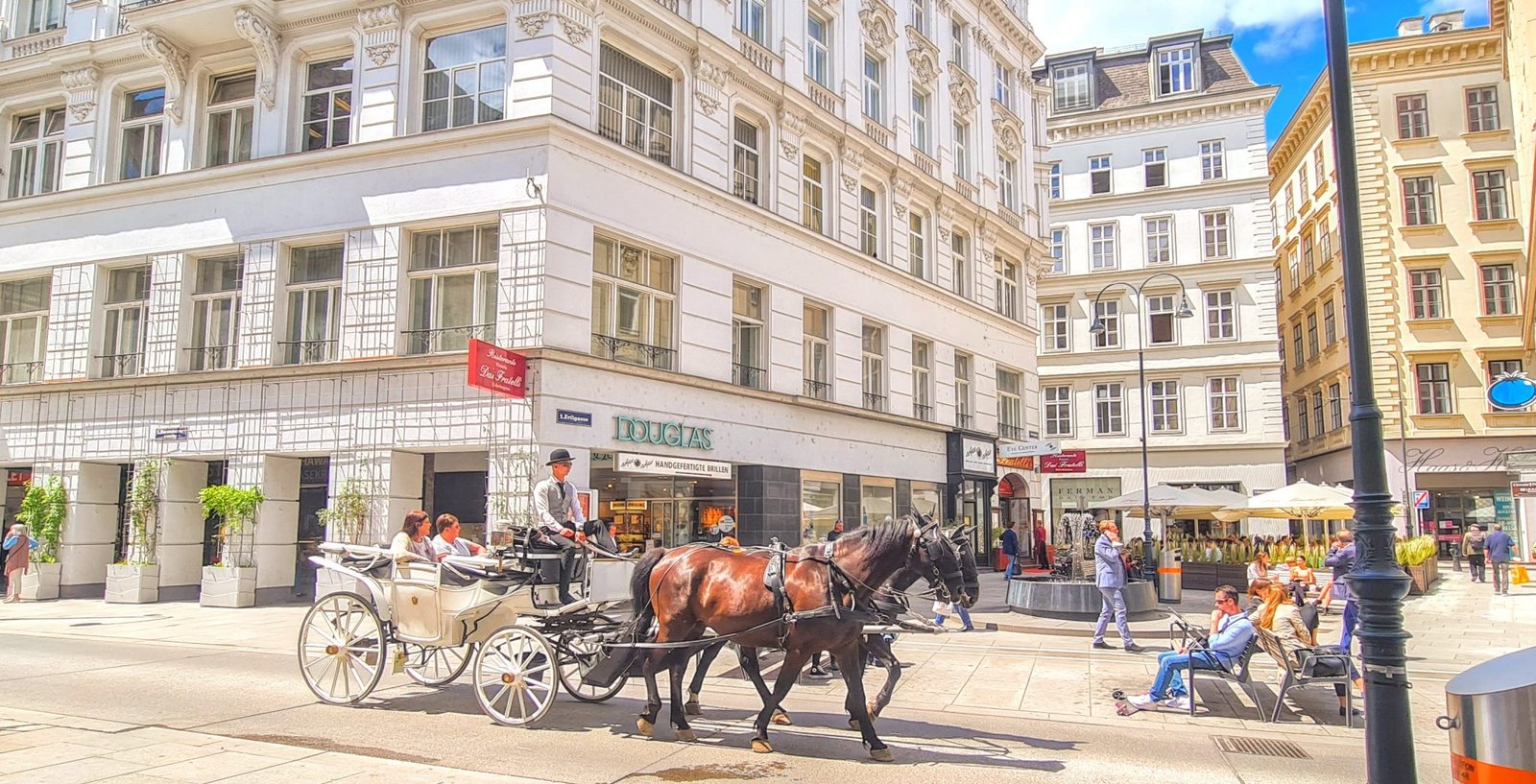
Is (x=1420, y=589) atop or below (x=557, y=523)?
below

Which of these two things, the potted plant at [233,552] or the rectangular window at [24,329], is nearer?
the potted plant at [233,552]

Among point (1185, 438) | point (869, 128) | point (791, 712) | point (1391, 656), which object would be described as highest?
point (869, 128)

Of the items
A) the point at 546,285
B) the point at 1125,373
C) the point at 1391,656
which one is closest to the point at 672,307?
the point at 546,285

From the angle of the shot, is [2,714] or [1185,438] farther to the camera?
[1185,438]

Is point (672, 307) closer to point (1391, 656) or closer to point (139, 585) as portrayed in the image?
point (139, 585)

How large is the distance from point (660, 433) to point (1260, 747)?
45.4 ft

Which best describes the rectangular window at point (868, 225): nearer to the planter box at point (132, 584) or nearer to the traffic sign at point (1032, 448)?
the traffic sign at point (1032, 448)

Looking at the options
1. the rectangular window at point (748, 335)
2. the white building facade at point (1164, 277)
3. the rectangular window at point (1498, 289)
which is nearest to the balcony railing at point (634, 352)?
the rectangular window at point (748, 335)

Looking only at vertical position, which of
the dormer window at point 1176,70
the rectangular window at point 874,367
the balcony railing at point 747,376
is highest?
the dormer window at point 1176,70

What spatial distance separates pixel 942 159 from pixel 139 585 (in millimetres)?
24486

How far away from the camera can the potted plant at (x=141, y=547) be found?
2089 centimetres

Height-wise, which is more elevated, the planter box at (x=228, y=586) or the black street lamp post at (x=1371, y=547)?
the black street lamp post at (x=1371, y=547)

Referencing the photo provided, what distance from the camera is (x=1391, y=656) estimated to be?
5449 millimetres

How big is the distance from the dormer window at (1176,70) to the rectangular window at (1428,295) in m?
13.5
